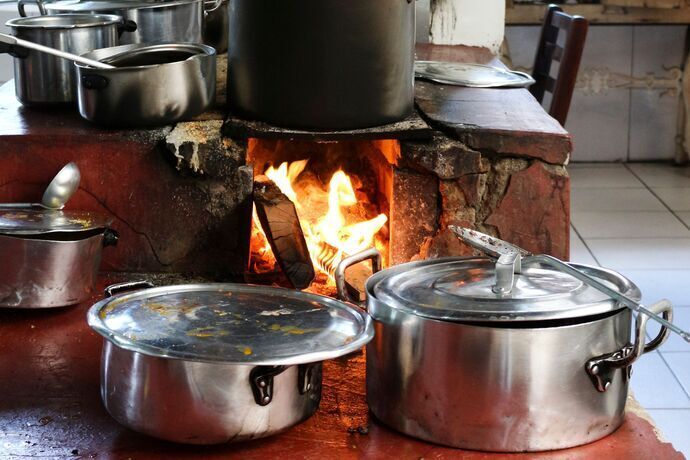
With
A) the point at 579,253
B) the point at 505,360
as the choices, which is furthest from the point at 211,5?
the point at 505,360

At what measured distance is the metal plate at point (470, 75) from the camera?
2713 millimetres

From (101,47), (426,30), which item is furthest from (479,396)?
(426,30)

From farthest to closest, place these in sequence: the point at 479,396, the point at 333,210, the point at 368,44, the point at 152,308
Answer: the point at 333,210, the point at 368,44, the point at 152,308, the point at 479,396

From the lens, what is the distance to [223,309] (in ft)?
5.28

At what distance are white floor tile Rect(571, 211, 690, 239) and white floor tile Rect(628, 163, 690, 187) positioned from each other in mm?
528

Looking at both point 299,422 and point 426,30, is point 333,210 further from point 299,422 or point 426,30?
point 426,30

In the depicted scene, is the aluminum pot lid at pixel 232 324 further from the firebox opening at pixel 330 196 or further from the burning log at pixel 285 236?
the firebox opening at pixel 330 196

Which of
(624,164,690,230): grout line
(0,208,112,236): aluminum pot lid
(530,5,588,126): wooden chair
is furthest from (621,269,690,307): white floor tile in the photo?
(0,208,112,236): aluminum pot lid

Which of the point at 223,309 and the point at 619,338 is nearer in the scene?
the point at 619,338

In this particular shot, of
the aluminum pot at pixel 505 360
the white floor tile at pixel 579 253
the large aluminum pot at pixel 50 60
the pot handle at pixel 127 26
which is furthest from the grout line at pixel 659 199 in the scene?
the aluminum pot at pixel 505 360

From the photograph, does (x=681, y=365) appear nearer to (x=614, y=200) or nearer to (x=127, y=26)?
(x=614, y=200)

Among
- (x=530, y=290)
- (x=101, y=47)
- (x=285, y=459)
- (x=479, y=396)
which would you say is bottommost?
(x=285, y=459)

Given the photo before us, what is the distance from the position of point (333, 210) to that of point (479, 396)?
109 centimetres

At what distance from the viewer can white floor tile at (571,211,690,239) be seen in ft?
14.5
